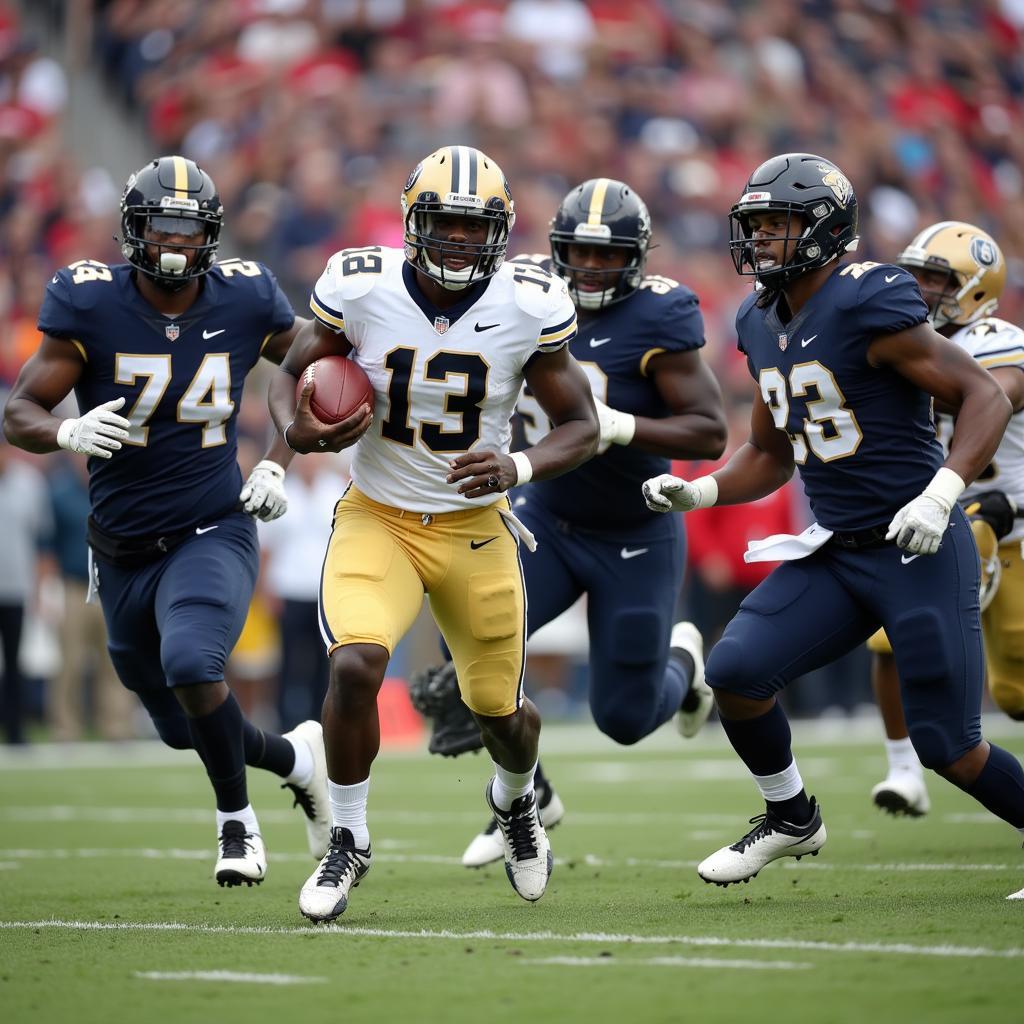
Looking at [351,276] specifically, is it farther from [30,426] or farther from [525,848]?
[525,848]

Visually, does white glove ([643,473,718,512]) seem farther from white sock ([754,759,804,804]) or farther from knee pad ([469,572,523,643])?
white sock ([754,759,804,804])

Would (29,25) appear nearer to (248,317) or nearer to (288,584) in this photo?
(288,584)

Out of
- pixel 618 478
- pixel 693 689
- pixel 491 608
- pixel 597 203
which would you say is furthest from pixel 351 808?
pixel 693 689

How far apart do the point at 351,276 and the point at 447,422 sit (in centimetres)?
47

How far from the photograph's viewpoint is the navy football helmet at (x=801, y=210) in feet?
15.4

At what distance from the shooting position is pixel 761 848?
4.86m

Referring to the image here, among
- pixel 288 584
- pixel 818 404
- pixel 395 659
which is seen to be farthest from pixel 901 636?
pixel 395 659

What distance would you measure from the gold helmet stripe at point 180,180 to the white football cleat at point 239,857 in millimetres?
1865

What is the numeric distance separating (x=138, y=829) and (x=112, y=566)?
208 cm

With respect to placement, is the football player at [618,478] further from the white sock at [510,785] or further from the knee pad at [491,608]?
the knee pad at [491,608]

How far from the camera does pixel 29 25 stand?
1362cm

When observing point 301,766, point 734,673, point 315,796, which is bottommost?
point 315,796

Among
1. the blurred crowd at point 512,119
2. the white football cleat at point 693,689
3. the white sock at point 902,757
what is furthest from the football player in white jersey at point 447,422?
the blurred crowd at point 512,119

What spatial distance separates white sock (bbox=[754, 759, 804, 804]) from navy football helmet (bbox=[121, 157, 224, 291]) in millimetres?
2258
